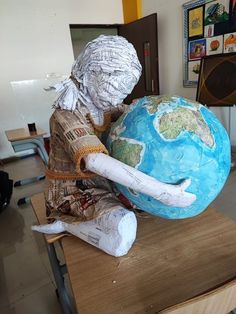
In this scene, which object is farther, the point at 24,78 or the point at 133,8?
the point at 133,8

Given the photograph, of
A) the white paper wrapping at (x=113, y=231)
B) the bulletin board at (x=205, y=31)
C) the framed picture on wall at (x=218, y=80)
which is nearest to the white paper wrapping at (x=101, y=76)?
the white paper wrapping at (x=113, y=231)

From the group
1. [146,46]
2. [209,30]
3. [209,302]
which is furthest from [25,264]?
[146,46]

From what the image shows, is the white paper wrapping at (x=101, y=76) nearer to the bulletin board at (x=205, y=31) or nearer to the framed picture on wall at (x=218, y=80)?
the framed picture on wall at (x=218, y=80)

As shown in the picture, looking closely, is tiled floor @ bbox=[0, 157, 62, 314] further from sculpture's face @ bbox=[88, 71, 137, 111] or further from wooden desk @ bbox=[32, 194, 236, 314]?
sculpture's face @ bbox=[88, 71, 137, 111]

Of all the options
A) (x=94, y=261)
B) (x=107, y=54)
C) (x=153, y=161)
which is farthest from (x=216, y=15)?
(x=94, y=261)

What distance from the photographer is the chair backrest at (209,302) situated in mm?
432

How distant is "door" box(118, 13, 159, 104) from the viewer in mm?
3670

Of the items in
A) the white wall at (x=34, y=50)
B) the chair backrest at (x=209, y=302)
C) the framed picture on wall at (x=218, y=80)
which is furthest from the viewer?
the white wall at (x=34, y=50)

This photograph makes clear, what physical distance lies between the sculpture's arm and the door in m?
3.36

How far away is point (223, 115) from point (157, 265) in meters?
2.79

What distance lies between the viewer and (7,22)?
354 centimetres

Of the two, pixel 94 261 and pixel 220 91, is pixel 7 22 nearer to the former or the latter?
pixel 220 91

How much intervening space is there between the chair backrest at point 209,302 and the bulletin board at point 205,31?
2893mm

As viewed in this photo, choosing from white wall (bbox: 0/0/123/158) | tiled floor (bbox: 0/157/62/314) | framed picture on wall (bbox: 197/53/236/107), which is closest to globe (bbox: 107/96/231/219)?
tiled floor (bbox: 0/157/62/314)
